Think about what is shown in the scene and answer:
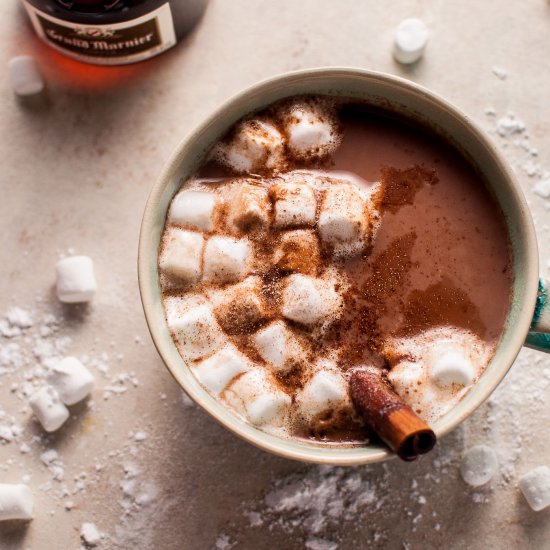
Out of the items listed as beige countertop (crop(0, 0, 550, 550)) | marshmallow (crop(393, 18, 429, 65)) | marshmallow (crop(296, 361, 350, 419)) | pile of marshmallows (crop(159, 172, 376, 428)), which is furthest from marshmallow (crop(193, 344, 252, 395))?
marshmallow (crop(393, 18, 429, 65))

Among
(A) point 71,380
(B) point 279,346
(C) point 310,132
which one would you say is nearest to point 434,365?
(B) point 279,346

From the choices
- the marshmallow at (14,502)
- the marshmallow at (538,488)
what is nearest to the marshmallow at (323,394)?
the marshmallow at (538,488)

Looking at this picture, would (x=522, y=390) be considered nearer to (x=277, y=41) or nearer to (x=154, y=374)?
(x=154, y=374)

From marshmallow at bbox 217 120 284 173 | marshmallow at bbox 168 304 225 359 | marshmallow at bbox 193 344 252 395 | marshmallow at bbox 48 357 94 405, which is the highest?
marshmallow at bbox 217 120 284 173

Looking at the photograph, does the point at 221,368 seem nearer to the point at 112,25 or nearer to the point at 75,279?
the point at 75,279

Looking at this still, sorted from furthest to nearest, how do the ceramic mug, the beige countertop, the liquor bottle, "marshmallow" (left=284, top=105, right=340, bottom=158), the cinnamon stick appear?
the beige countertop < the liquor bottle < "marshmallow" (left=284, top=105, right=340, bottom=158) < the ceramic mug < the cinnamon stick

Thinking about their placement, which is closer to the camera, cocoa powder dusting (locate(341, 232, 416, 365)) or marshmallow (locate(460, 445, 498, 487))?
cocoa powder dusting (locate(341, 232, 416, 365))

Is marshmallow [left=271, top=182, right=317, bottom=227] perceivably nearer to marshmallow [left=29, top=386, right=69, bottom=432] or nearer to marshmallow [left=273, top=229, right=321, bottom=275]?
marshmallow [left=273, top=229, right=321, bottom=275]
